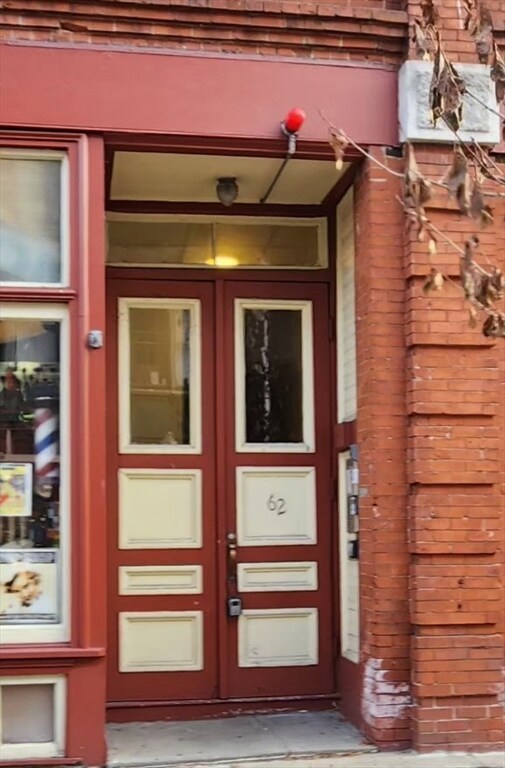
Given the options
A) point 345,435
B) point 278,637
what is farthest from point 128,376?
point 278,637

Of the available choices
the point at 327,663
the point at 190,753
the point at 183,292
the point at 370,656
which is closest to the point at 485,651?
the point at 370,656

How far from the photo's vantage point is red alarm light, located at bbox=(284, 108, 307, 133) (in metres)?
5.82

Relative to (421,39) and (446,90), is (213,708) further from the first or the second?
(421,39)

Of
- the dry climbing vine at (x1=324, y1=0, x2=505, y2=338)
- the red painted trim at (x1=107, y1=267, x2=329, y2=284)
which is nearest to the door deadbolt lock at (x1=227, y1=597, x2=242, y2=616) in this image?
the red painted trim at (x1=107, y1=267, x2=329, y2=284)

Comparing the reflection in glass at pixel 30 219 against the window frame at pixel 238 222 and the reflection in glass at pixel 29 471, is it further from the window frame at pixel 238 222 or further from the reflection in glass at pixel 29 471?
the window frame at pixel 238 222

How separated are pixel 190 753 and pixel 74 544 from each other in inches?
55.5

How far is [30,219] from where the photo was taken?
5.86m

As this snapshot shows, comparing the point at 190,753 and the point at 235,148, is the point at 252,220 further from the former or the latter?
the point at 190,753

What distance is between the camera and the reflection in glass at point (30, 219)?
5816 mm

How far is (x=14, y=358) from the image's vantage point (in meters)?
5.84

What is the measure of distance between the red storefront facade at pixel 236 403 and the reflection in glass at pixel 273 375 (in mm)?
20

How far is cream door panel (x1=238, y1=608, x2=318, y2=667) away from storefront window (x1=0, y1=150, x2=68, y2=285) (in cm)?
260

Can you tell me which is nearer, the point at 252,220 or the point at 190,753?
the point at 190,753

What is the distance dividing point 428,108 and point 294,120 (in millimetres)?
803
